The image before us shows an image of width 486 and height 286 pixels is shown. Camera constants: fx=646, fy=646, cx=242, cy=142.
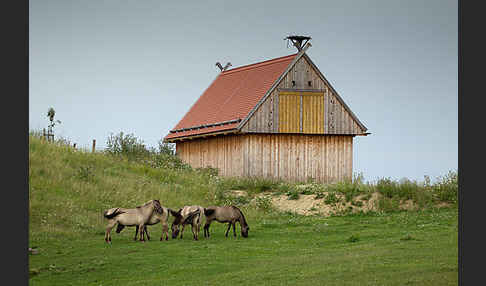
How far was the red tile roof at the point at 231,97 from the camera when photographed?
132 ft

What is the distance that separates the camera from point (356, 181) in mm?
33688

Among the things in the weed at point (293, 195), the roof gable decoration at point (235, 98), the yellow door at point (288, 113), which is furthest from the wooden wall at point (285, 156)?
the weed at point (293, 195)

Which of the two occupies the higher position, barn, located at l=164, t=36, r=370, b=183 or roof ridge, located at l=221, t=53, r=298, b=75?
roof ridge, located at l=221, t=53, r=298, b=75

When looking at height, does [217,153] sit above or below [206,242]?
above

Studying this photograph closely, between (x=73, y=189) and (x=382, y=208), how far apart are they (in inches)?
541

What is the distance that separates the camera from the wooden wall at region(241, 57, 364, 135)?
127ft

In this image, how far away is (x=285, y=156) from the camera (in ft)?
129

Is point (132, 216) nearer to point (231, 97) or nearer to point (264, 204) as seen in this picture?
point (264, 204)

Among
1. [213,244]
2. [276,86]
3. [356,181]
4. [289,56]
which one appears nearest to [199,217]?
[213,244]

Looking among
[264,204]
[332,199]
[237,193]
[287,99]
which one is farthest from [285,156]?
[332,199]

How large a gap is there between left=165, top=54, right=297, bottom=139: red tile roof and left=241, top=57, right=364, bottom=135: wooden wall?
63cm

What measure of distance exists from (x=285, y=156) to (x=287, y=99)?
3500mm

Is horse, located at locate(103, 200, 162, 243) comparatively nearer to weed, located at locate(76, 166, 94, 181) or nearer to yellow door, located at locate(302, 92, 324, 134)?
weed, located at locate(76, 166, 94, 181)

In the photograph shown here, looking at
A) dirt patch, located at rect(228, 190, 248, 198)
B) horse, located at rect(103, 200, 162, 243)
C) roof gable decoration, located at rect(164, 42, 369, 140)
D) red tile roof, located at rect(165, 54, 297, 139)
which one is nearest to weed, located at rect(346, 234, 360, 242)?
horse, located at rect(103, 200, 162, 243)
